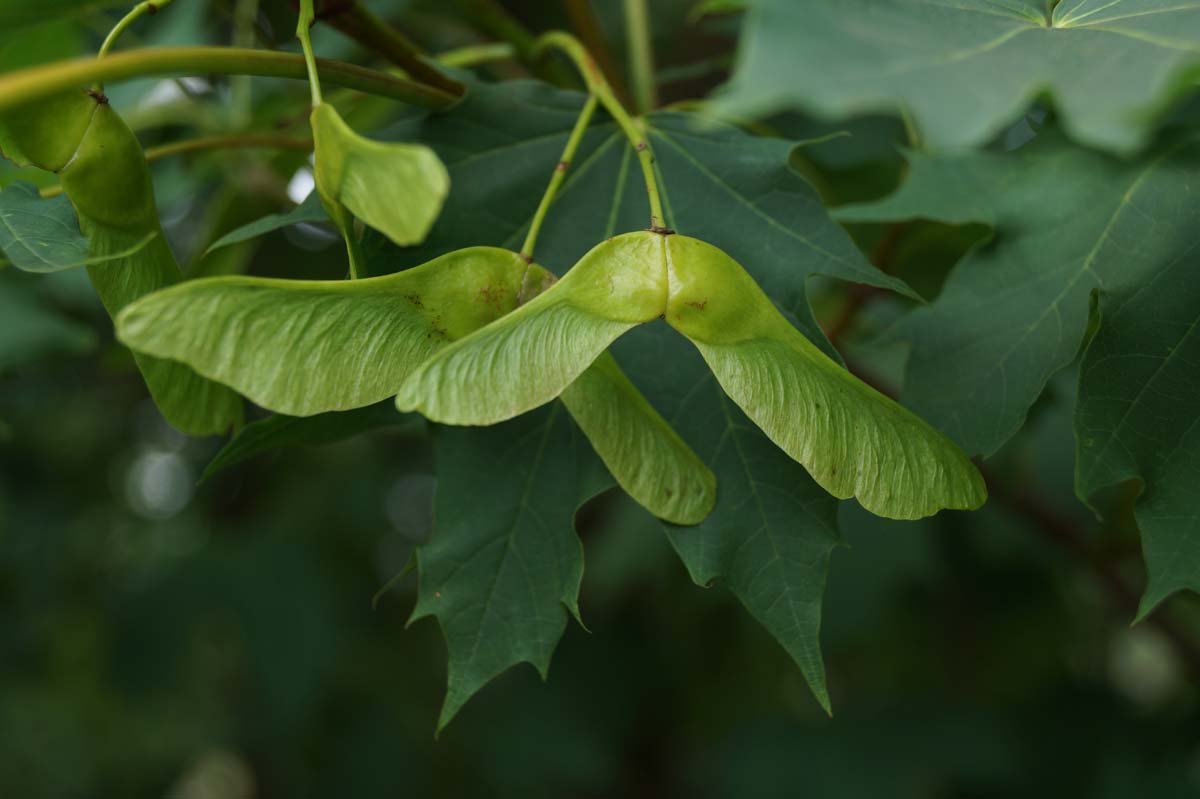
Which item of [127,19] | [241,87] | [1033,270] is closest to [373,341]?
[127,19]

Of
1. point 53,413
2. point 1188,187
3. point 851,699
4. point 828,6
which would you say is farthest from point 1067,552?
point 53,413

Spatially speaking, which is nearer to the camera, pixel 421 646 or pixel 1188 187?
pixel 1188 187

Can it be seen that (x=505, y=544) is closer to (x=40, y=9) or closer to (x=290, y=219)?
(x=290, y=219)

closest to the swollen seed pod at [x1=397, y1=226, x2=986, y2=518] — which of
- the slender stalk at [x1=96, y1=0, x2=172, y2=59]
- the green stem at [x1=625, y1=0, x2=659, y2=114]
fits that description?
the slender stalk at [x1=96, y1=0, x2=172, y2=59]

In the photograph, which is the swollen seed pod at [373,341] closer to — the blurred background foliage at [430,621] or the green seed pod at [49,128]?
the green seed pod at [49,128]

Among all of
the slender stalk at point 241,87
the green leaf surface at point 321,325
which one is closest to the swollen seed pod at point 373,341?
the green leaf surface at point 321,325

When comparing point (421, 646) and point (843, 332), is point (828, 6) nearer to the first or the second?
point (843, 332)
